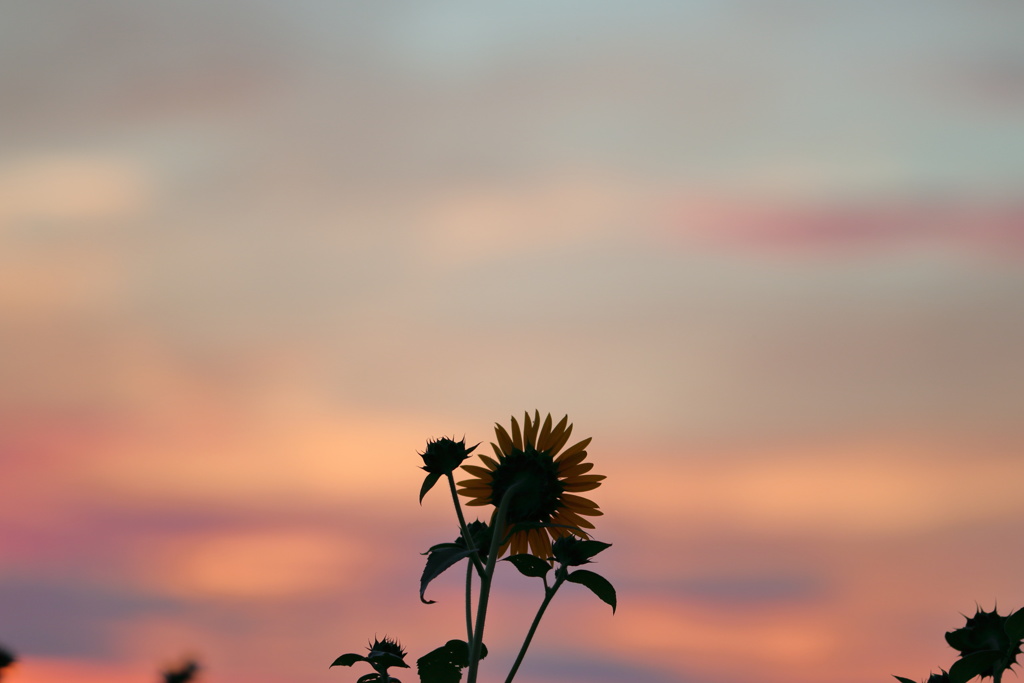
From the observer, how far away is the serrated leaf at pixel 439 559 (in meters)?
5.05

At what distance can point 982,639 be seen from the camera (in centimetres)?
495

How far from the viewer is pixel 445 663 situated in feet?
17.8

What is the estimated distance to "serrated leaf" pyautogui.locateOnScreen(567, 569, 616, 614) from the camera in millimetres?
5117

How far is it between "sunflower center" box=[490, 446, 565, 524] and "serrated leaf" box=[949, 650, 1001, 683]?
241cm

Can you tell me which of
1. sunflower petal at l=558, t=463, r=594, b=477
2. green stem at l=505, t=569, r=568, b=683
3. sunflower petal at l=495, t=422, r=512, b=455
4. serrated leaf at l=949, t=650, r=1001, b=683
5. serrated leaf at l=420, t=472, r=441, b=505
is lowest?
serrated leaf at l=949, t=650, r=1001, b=683

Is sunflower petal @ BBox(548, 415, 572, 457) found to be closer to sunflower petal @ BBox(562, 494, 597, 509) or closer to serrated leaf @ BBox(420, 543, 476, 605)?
sunflower petal @ BBox(562, 494, 597, 509)

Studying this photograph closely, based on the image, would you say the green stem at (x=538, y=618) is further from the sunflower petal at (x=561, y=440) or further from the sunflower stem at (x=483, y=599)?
the sunflower petal at (x=561, y=440)

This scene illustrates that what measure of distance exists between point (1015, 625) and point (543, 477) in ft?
9.56

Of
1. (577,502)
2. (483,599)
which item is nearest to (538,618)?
(483,599)

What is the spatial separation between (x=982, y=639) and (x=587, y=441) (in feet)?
9.35

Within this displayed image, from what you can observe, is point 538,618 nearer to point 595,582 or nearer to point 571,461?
point 595,582

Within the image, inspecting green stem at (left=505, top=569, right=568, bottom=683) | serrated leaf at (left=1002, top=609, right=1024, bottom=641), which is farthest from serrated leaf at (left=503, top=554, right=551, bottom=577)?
serrated leaf at (left=1002, top=609, right=1024, bottom=641)

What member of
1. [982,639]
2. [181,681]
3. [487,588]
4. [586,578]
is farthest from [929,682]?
[181,681]

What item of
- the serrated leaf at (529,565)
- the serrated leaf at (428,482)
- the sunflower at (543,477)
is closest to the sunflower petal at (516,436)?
the sunflower at (543,477)
